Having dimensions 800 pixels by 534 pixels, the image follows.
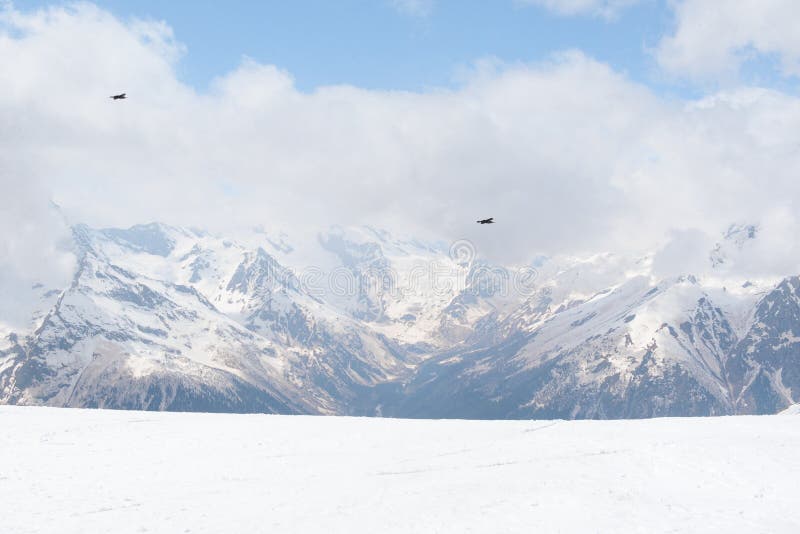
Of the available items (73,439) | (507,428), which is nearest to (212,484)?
(73,439)

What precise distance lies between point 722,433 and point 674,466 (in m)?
14.7

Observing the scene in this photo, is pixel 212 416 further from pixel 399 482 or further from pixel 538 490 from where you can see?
pixel 538 490

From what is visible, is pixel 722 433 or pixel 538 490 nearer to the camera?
pixel 538 490

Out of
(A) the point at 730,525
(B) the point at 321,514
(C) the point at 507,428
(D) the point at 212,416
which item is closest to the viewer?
(A) the point at 730,525

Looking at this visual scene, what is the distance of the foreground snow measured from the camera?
38.2 meters

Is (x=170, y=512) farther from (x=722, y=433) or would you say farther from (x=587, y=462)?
(x=722, y=433)

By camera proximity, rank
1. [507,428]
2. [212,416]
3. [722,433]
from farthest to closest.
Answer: [212,416] < [507,428] < [722,433]

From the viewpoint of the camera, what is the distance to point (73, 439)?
6075 cm

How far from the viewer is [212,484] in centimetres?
4747

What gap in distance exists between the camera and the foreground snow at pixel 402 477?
125 feet

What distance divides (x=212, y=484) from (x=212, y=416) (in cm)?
3016

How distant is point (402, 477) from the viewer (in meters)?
48.5

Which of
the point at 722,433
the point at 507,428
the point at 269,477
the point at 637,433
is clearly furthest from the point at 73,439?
the point at 722,433

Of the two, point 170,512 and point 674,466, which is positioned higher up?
point 674,466
